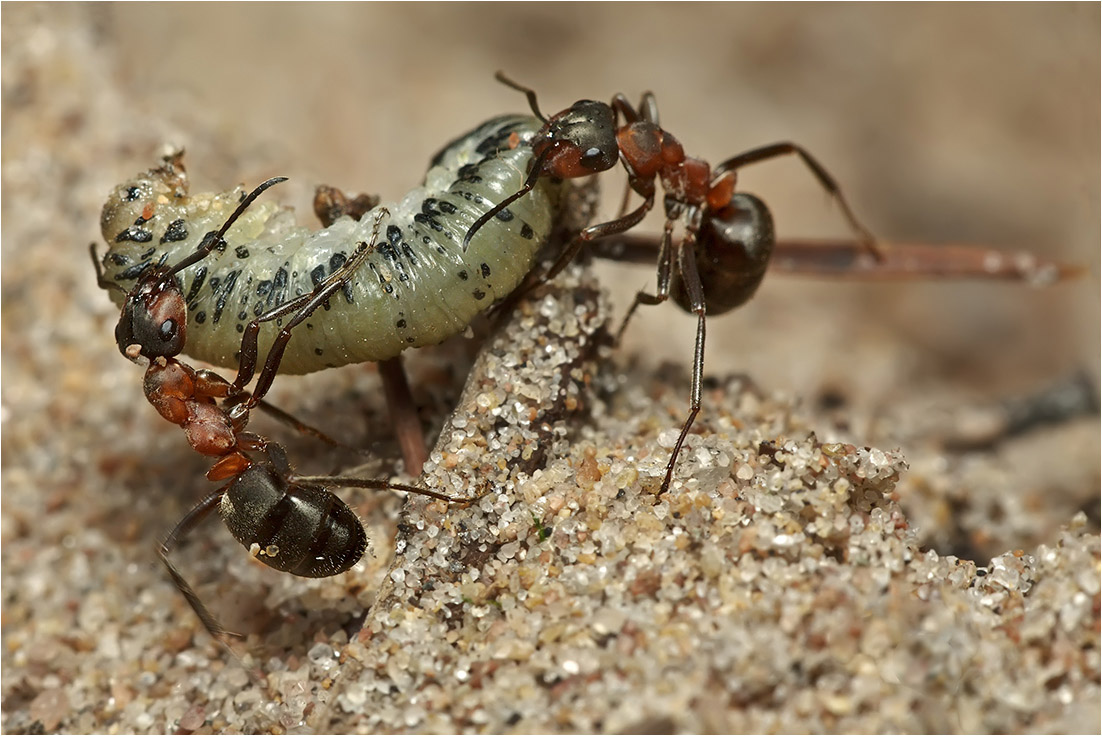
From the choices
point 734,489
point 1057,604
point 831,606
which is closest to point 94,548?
point 734,489

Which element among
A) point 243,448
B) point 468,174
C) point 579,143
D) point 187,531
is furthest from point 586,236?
point 187,531

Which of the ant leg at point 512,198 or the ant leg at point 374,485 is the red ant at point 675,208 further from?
the ant leg at point 374,485

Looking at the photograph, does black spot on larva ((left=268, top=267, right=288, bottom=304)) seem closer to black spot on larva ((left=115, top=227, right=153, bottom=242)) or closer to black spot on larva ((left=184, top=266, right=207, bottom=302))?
black spot on larva ((left=184, top=266, right=207, bottom=302))

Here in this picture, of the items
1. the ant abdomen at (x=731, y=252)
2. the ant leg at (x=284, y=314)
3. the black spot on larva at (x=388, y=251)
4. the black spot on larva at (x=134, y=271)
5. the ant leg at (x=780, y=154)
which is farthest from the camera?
the ant leg at (x=780, y=154)

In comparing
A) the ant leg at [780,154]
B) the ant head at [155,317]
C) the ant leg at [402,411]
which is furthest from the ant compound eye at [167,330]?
the ant leg at [780,154]

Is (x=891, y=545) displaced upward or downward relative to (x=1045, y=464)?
downward

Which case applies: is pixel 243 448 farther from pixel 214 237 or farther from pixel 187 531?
pixel 214 237

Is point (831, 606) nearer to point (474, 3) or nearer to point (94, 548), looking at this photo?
point (94, 548)
